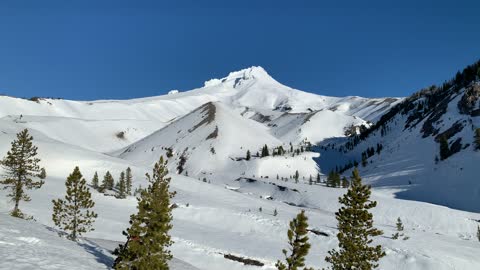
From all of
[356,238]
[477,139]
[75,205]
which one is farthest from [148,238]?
[477,139]

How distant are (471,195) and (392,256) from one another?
6401 centimetres

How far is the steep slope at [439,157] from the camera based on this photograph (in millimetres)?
109125

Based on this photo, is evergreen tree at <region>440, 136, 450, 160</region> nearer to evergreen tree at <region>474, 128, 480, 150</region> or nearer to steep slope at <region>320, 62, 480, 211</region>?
steep slope at <region>320, 62, 480, 211</region>

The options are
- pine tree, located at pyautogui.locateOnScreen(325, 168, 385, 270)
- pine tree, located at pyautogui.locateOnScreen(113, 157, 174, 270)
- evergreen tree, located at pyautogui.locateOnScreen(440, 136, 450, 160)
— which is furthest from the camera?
evergreen tree, located at pyautogui.locateOnScreen(440, 136, 450, 160)

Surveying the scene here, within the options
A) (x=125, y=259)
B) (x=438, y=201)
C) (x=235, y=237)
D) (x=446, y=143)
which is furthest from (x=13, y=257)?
(x=446, y=143)

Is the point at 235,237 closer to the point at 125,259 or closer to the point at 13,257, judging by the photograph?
the point at 125,259

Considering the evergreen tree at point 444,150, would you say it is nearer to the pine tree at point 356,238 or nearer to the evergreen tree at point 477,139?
the evergreen tree at point 477,139

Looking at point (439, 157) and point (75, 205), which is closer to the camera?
point (75, 205)

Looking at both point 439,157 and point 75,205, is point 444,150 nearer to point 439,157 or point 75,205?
point 439,157

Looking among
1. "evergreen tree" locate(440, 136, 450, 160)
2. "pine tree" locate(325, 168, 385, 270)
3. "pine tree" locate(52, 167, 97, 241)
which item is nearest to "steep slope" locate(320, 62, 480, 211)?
"evergreen tree" locate(440, 136, 450, 160)

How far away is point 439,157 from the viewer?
440 feet

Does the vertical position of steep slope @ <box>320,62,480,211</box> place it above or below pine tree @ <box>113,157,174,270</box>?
above

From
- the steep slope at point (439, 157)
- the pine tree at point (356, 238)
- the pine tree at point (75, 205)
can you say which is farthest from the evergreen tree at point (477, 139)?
the pine tree at point (75, 205)

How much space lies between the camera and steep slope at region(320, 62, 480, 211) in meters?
109
